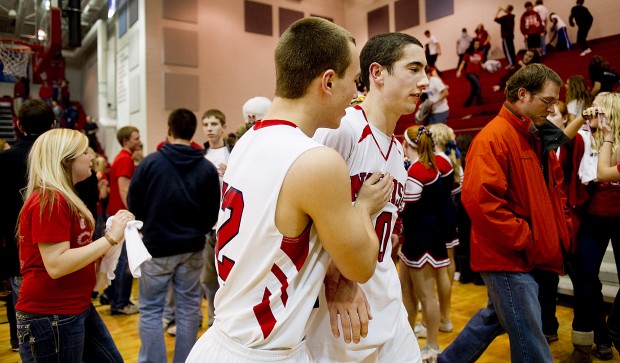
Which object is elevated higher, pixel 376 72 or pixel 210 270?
pixel 376 72

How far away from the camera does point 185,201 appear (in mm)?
3283

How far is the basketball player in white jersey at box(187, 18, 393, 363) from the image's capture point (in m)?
1.17

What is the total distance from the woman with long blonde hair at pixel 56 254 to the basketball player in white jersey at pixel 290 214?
1.03 m

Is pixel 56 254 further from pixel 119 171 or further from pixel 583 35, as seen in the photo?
pixel 583 35

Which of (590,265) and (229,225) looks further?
(590,265)

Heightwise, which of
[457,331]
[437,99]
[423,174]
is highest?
[437,99]

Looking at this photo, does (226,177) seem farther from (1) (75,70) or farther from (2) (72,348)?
(1) (75,70)

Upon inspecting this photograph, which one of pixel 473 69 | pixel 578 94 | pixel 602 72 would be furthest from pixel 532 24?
pixel 578 94

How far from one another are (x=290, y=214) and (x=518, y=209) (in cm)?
158

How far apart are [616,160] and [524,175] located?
1259 mm

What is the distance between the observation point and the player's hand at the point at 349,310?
4.62ft

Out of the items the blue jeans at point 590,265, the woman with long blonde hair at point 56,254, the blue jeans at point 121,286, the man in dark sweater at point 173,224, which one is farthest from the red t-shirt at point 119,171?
the blue jeans at point 590,265

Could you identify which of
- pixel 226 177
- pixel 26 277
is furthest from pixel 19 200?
Answer: pixel 226 177

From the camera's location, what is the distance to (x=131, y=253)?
2.30m
